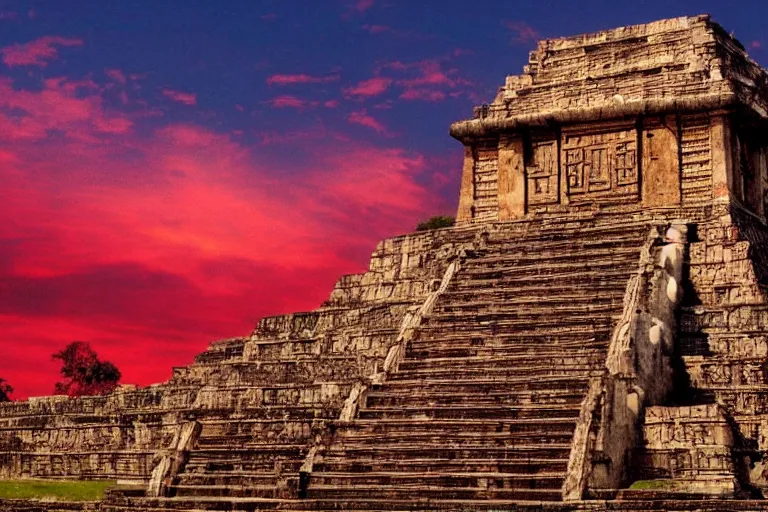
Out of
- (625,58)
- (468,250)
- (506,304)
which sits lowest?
(506,304)

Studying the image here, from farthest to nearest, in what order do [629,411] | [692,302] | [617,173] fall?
[617,173] < [692,302] < [629,411]

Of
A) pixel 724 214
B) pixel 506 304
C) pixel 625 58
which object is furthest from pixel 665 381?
pixel 625 58

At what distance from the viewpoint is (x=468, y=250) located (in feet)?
106

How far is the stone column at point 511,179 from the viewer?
1419 inches

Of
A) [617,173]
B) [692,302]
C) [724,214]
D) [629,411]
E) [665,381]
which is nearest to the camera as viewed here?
[629,411]

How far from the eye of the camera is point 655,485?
22281mm

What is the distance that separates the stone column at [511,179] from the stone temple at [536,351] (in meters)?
0.06

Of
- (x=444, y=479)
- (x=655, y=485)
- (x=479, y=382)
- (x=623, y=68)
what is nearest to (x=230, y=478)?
(x=444, y=479)

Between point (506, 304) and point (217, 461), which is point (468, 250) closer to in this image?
point (506, 304)

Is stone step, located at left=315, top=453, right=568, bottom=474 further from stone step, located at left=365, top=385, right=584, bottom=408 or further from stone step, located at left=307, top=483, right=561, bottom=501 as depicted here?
stone step, located at left=365, top=385, right=584, bottom=408

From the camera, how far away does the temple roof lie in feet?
113

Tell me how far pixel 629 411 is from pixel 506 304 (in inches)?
233

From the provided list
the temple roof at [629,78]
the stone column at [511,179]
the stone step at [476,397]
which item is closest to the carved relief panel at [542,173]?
the stone column at [511,179]

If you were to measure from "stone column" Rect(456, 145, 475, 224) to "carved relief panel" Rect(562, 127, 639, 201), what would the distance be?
2.79m
